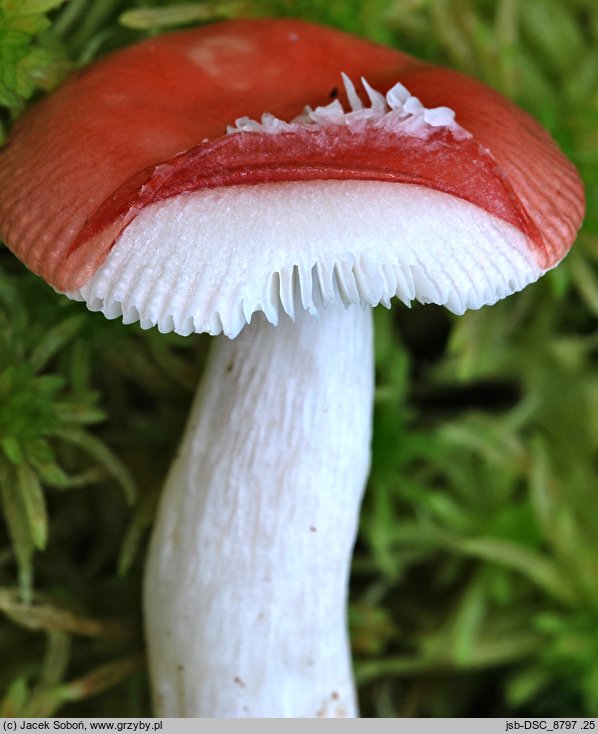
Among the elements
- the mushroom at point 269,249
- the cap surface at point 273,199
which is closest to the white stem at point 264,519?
the mushroom at point 269,249

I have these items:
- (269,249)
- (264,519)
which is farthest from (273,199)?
(264,519)

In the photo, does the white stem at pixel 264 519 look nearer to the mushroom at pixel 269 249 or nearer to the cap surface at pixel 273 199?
the mushroom at pixel 269 249

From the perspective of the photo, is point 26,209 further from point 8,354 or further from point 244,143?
point 8,354

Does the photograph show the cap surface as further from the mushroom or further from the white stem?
the white stem

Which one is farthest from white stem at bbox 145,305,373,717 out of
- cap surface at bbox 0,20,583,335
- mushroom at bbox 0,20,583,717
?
cap surface at bbox 0,20,583,335

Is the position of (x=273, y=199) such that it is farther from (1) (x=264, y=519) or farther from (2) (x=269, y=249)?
(1) (x=264, y=519)

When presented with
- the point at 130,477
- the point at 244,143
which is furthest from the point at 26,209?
the point at 130,477

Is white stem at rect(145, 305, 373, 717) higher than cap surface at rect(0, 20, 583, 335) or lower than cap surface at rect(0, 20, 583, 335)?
lower
